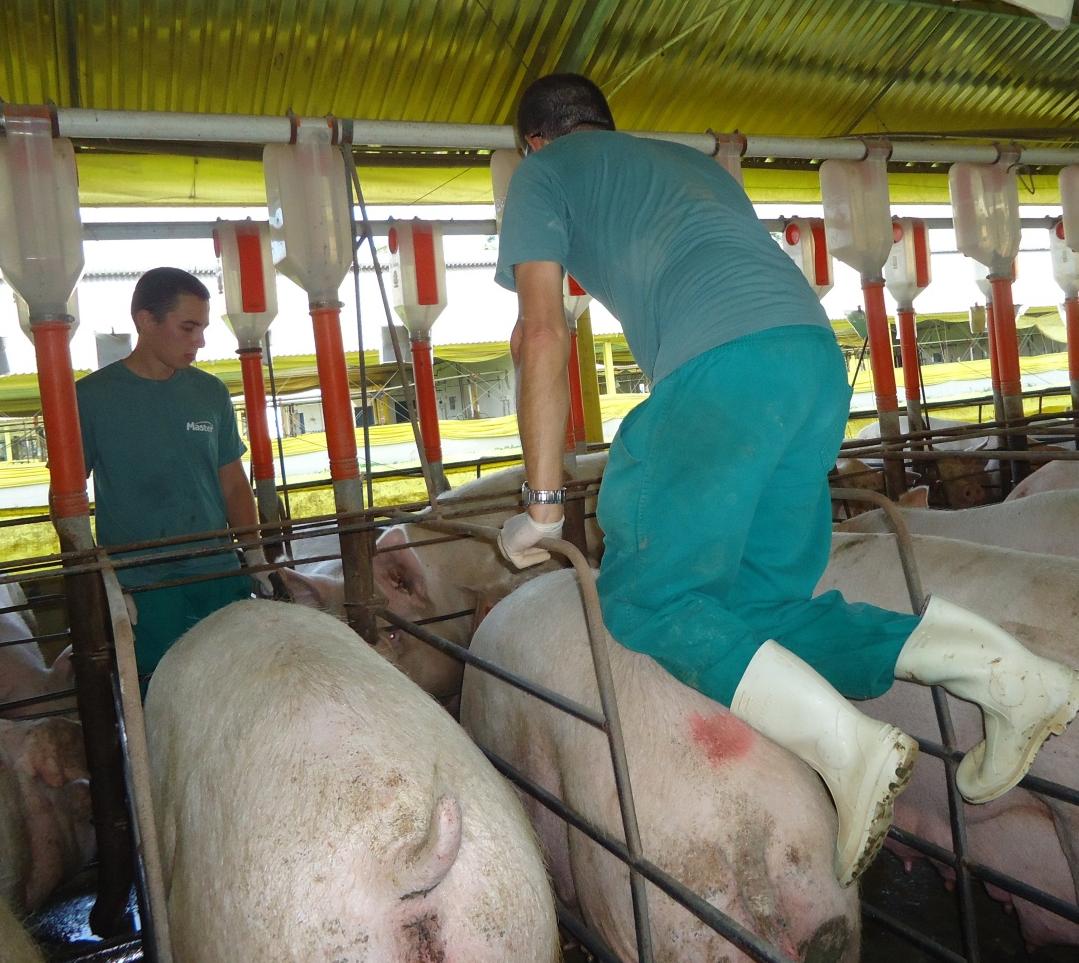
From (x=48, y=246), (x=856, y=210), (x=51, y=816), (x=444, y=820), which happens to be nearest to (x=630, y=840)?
(x=444, y=820)

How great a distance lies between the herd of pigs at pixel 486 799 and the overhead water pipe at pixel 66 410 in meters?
0.14

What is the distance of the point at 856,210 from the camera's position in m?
4.26

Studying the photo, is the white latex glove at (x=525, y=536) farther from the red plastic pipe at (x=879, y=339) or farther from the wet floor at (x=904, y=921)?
the red plastic pipe at (x=879, y=339)

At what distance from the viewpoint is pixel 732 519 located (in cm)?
151

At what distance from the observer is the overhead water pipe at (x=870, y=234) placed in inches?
167

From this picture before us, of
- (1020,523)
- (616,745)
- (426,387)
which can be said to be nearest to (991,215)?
(1020,523)

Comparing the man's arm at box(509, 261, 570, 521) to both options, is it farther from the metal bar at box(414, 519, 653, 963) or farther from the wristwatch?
the metal bar at box(414, 519, 653, 963)

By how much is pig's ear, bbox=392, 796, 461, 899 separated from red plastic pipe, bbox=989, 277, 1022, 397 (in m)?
4.71

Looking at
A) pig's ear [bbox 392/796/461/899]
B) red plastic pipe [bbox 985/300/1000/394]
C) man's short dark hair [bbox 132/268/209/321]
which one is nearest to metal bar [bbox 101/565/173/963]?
pig's ear [bbox 392/796/461/899]

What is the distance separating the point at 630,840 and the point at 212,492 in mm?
2497

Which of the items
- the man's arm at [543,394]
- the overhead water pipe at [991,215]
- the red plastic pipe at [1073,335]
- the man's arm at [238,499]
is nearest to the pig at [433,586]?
the man's arm at [238,499]

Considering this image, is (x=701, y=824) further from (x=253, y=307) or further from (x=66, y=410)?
(x=253, y=307)

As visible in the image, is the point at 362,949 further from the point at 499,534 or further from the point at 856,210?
the point at 856,210

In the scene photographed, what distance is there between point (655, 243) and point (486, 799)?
1044 millimetres
